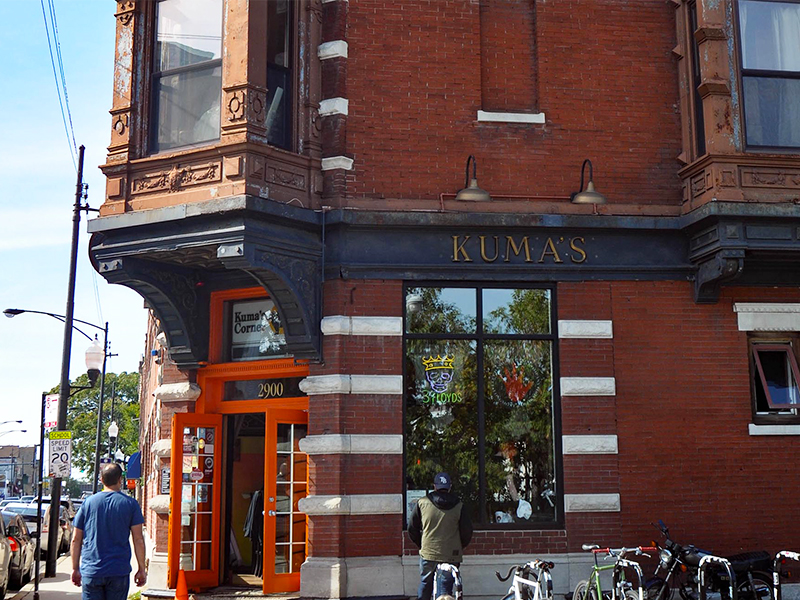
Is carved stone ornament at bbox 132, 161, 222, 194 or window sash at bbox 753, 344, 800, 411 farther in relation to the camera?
window sash at bbox 753, 344, 800, 411

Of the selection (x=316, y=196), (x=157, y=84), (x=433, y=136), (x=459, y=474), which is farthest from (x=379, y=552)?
(x=157, y=84)

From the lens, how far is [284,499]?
43.1ft

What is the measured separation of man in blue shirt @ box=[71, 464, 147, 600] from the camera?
8.44 meters

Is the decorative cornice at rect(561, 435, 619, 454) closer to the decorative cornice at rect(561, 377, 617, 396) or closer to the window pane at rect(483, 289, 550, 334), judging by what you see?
the decorative cornice at rect(561, 377, 617, 396)

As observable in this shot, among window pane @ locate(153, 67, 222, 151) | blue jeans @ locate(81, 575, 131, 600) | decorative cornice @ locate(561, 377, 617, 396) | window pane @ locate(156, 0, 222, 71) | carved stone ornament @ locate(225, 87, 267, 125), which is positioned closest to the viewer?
blue jeans @ locate(81, 575, 131, 600)

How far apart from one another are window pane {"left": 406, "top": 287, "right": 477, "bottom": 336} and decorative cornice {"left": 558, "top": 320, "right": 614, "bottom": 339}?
121cm

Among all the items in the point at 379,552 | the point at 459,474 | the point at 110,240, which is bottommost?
the point at 379,552

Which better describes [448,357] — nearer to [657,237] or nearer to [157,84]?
[657,237]

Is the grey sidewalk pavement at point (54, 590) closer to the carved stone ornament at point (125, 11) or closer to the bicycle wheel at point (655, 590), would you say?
the bicycle wheel at point (655, 590)

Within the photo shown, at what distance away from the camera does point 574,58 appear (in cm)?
1366

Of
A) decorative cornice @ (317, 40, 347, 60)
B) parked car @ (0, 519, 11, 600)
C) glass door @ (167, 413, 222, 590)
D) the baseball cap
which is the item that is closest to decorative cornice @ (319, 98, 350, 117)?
decorative cornice @ (317, 40, 347, 60)

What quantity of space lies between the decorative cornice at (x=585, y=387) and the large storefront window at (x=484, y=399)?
0.93 ft

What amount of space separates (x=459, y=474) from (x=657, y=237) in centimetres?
428

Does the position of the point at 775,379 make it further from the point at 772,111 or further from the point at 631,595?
the point at 631,595
